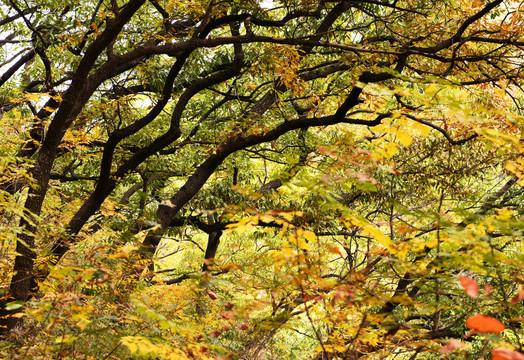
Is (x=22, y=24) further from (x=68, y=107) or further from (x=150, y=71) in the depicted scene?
(x=68, y=107)

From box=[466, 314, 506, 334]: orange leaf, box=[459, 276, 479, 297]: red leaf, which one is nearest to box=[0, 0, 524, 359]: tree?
box=[459, 276, 479, 297]: red leaf

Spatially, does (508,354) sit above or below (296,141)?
below

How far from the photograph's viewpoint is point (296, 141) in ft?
26.9

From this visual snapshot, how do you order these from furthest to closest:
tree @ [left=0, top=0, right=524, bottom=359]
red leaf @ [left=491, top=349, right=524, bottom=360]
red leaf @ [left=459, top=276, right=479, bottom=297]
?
tree @ [left=0, top=0, right=524, bottom=359], red leaf @ [left=459, top=276, right=479, bottom=297], red leaf @ [left=491, top=349, right=524, bottom=360]

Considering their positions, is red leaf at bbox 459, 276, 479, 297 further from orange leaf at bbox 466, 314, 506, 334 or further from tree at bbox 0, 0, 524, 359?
tree at bbox 0, 0, 524, 359

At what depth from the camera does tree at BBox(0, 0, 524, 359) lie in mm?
2639

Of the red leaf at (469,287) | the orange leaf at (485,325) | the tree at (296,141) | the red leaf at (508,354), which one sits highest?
the tree at (296,141)

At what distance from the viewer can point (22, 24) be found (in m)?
7.67

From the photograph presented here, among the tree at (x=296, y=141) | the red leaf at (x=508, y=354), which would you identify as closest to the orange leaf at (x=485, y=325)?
the red leaf at (x=508, y=354)

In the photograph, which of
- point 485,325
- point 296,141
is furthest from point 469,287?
point 296,141

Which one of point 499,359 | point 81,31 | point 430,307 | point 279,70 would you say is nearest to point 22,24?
point 81,31

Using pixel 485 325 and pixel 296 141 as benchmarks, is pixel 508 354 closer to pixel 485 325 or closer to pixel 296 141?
pixel 485 325

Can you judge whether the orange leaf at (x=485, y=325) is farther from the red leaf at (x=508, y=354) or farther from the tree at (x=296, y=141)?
the tree at (x=296, y=141)

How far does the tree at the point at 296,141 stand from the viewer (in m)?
2.64
